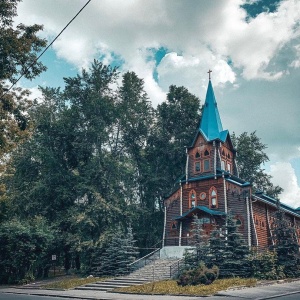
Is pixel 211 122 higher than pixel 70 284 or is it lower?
higher

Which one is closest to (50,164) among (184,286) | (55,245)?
(55,245)

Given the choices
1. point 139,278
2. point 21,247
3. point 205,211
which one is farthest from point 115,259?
point 205,211

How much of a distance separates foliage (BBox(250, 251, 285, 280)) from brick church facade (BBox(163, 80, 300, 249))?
5.26 m

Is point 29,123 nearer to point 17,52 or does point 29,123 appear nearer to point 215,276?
point 17,52

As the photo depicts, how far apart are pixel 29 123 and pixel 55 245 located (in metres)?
15.0

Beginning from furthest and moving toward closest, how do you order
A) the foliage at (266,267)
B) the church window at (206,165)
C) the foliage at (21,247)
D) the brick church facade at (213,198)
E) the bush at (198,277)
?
the church window at (206,165) → the brick church facade at (213,198) → the foliage at (21,247) → the foliage at (266,267) → the bush at (198,277)

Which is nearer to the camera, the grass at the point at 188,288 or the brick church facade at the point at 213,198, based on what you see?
the grass at the point at 188,288

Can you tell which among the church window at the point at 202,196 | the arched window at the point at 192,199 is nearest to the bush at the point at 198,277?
the church window at the point at 202,196

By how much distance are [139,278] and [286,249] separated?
9933 millimetres

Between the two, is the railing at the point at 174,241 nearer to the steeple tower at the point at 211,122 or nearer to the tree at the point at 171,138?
the tree at the point at 171,138

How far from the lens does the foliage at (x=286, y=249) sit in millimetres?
21406

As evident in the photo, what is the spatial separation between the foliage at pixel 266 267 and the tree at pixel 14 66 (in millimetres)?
15673

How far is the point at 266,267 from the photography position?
1995 centimetres

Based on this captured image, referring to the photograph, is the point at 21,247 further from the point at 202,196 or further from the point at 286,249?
the point at 286,249
